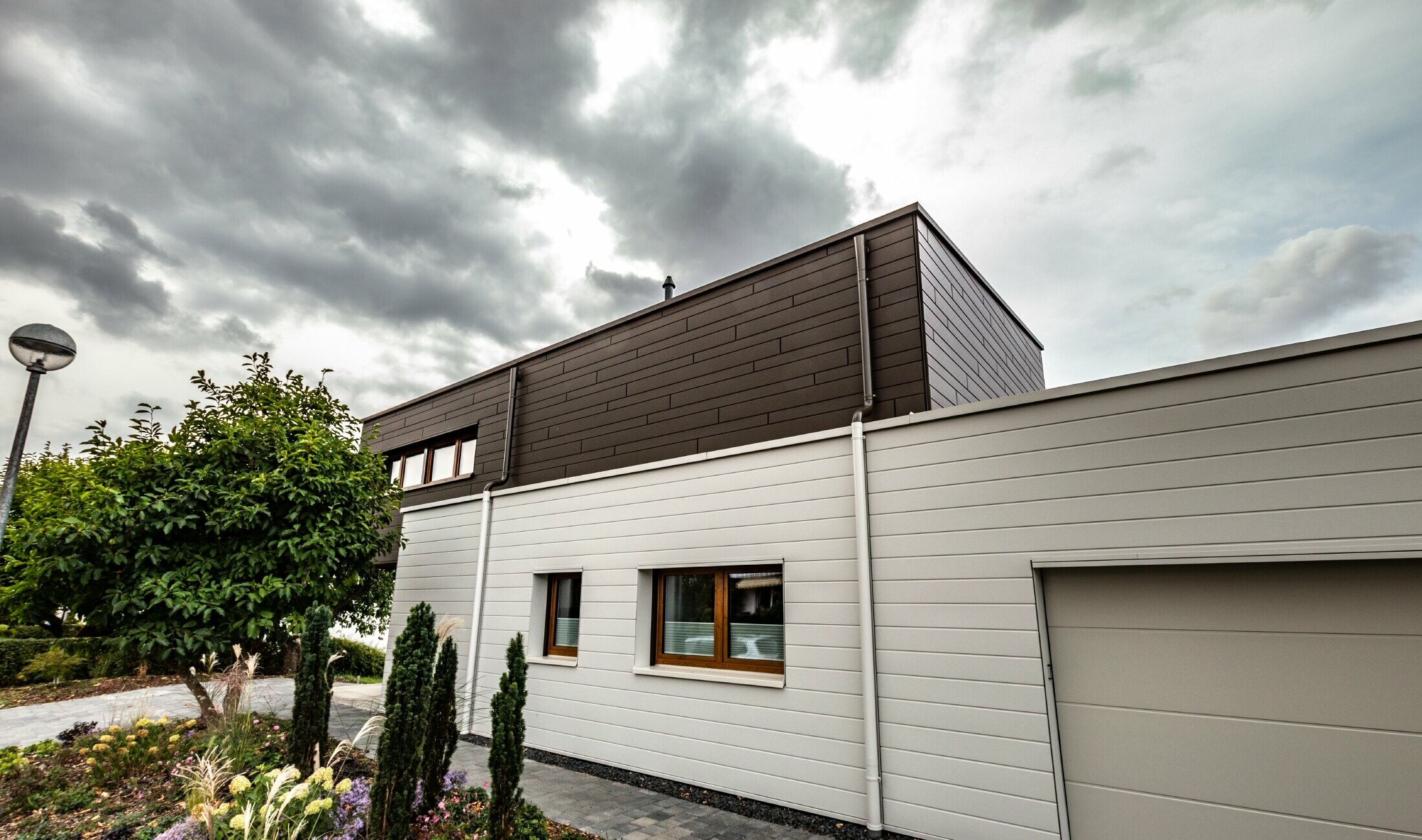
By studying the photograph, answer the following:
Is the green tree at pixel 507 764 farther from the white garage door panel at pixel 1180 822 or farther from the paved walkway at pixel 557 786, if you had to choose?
the white garage door panel at pixel 1180 822

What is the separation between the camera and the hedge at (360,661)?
1316 centimetres

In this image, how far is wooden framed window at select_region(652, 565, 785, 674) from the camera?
5035 mm

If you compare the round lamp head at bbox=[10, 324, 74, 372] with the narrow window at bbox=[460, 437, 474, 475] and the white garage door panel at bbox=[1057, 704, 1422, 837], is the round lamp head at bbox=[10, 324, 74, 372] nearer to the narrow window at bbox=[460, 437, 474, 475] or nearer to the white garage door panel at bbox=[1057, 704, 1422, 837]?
the narrow window at bbox=[460, 437, 474, 475]

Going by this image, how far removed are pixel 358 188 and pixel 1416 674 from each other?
10.5m

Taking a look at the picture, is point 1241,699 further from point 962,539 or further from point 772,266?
point 772,266

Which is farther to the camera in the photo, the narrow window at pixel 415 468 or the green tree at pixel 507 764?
the narrow window at pixel 415 468

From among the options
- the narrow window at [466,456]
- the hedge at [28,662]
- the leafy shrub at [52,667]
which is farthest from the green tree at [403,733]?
the leafy shrub at [52,667]

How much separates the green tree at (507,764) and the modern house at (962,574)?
203cm

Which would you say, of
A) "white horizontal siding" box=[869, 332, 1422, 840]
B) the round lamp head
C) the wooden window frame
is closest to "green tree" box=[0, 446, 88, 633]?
the round lamp head

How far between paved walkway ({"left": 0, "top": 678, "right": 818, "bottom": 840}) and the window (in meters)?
3.51

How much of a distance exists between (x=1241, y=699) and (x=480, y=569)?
23.6 feet

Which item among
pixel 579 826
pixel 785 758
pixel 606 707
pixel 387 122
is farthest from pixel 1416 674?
pixel 387 122

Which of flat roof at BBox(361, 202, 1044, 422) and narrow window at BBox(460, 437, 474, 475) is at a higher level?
flat roof at BBox(361, 202, 1044, 422)

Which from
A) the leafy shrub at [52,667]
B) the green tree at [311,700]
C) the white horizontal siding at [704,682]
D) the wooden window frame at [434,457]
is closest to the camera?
the white horizontal siding at [704,682]
